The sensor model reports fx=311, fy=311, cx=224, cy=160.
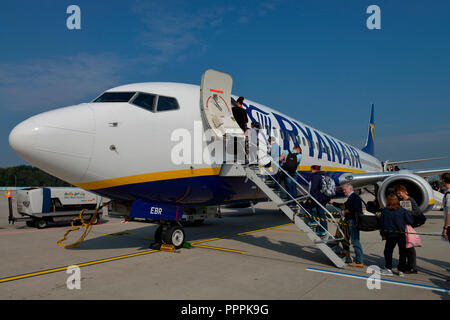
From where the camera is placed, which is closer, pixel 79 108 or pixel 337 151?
pixel 79 108

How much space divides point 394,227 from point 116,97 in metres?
6.11

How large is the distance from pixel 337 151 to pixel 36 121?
13.6m

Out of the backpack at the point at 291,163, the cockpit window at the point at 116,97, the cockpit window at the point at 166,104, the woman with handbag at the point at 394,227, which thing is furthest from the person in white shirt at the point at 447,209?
the cockpit window at the point at 116,97

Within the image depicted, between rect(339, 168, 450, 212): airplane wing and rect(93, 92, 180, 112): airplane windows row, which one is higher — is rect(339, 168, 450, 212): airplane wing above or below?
below

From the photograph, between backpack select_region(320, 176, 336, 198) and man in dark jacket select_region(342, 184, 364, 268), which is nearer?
man in dark jacket select_region(342, 184, 364, 268)

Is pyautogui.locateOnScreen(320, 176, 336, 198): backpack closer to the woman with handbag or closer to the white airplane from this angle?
the woman with handbag

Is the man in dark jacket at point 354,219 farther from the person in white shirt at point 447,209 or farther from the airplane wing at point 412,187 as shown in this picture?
the airplane wing at point 412,187

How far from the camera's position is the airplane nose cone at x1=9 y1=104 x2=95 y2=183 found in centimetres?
551

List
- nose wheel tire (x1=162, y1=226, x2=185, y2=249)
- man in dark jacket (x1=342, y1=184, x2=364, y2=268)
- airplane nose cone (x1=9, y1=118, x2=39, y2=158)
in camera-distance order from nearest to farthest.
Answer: airplane nose cone (x1=9, y1=118, x2=39, y2=158)
man in dark jacket (x1=342, y1=184, x2=364, y2=268)
nose wheel tire (x1=162, y1=226, x2=185, y2=249)

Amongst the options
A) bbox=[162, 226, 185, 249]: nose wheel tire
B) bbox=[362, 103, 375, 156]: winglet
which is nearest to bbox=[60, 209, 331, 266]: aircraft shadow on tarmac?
bbox=[162, 226, 185, 249]: nose wheel tire

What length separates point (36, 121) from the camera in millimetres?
5633

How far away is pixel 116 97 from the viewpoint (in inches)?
266

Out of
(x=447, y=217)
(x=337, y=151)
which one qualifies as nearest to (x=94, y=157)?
(x=447, y=217)
